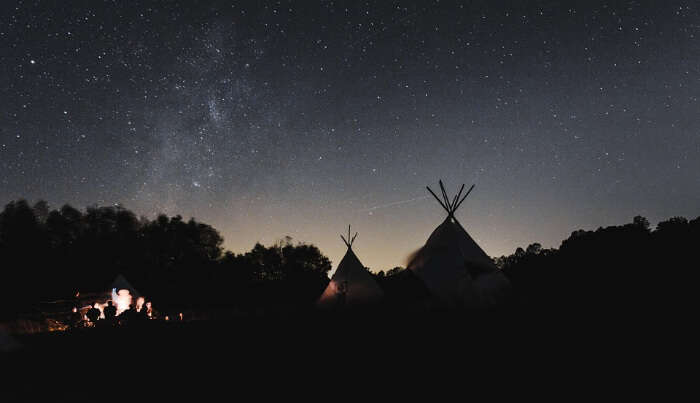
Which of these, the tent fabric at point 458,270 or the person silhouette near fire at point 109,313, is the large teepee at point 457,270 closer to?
the tent fabric at point 458,270

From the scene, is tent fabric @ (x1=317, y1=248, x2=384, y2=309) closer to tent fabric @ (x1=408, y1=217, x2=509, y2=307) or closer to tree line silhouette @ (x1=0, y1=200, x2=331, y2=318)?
tent fabric @ (x1=408, y1=217, x2=509, y2=307)

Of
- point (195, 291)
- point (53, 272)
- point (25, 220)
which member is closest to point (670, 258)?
point (195, 291)

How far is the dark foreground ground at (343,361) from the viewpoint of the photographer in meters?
4.04

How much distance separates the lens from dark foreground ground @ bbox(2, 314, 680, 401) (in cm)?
404

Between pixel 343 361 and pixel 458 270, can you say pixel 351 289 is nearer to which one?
pixel 458 270

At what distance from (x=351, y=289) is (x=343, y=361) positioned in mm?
7344

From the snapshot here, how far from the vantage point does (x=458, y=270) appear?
1025 cm

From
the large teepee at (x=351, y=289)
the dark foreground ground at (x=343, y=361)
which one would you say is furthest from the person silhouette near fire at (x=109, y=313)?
the large teepee at (x=351, y=289)

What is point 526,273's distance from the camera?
20.6 metres

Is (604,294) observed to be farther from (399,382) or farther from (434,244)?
(399,382)

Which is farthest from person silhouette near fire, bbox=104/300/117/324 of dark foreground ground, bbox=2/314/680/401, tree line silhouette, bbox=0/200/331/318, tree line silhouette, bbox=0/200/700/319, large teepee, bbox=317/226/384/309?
tree line silhouette, bbox=0/200/331/318

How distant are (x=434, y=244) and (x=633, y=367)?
6.82m

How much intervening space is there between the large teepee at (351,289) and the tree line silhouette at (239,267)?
863 mm

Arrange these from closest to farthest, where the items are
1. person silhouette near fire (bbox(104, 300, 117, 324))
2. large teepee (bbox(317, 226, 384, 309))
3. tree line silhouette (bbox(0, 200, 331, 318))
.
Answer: person silhouette near fire (bbox(104, 300, 117, 324))
large teepee (bbox(317, 226, 384, 309))
tree line silhouette (bbox(0, 200, 331, 318))
